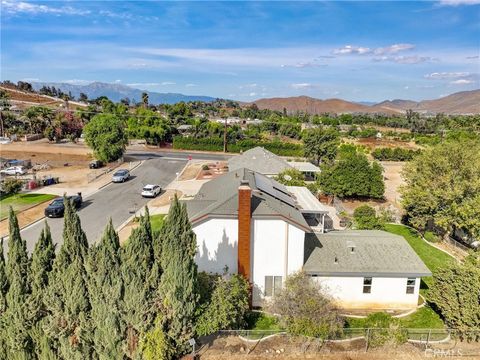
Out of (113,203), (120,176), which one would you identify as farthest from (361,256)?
(120,176)

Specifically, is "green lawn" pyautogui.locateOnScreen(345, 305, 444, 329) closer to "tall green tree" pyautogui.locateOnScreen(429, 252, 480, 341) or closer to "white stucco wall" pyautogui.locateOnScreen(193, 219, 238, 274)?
"tall green tree" pyautogui.locateOnScreen(429, 252, 480, 341)

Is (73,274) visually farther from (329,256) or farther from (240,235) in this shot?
(329,256)

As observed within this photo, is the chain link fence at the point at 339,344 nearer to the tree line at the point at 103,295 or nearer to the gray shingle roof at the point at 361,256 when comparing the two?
the tree line at the point at 103,295

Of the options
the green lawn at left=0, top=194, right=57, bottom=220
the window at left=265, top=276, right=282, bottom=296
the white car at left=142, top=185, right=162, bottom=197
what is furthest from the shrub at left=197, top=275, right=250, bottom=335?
the green lawn at left=0, top=194, right=57, bottom=220

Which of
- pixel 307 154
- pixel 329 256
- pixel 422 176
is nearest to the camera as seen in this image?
pixel 329 256

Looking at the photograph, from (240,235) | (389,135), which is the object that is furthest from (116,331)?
(389,135)

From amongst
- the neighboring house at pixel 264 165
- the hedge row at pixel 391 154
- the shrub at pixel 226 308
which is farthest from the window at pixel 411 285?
the hedge row at pixel 391 154
